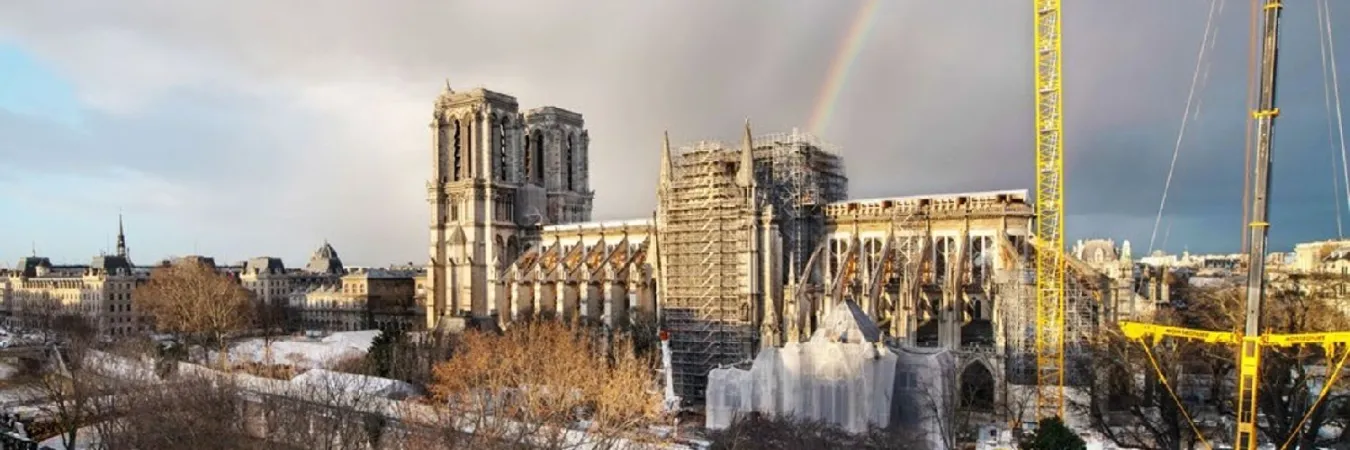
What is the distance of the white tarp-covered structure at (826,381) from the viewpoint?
124 feet

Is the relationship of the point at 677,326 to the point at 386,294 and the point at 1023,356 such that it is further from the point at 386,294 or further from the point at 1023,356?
the point at 386,294

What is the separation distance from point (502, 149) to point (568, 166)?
9551mm

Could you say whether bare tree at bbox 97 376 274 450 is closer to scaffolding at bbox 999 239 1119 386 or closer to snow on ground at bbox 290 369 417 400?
snow on ground at bbox 290 369 417 400

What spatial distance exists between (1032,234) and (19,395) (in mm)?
61573

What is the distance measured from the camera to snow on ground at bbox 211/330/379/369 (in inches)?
2389

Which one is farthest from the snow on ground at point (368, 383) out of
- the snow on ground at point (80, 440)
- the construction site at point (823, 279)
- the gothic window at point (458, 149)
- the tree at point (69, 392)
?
the gothic window at point (458, 149)

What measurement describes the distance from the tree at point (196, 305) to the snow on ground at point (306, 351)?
223 centimetres

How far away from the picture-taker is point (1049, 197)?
43688 mm

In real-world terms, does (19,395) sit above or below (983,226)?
below

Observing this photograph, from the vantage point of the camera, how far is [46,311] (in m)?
109

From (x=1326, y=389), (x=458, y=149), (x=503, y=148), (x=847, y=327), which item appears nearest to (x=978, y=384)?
(x=847, y=327)

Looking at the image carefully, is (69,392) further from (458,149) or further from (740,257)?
(740,257)

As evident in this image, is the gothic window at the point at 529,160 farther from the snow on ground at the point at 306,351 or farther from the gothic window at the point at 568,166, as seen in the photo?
the snow on ground at the point at 306,351

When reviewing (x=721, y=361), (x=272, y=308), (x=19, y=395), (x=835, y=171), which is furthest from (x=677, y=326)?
(x=272, y=308)
